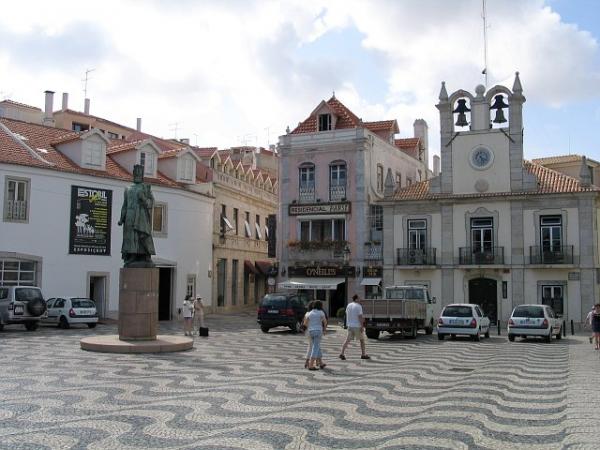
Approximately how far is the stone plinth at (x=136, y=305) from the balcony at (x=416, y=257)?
19.7m

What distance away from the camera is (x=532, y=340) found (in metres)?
26.1

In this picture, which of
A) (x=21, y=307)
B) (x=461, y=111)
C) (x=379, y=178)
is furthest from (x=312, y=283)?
(x=21, y=307)

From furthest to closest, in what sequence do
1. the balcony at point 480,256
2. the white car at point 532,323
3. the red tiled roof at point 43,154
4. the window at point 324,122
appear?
the window at point 324,122
the balcony at point 480,256
the red tiled roof at point 43,154
the white car at point 532,323

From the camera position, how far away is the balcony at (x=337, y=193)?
38500 millimetres

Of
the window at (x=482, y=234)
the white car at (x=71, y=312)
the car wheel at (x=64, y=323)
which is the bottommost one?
the car wheel at (x=64, y=323)

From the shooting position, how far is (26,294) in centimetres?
2648

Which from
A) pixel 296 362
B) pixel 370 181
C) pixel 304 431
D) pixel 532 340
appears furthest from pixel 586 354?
pixel 370 181

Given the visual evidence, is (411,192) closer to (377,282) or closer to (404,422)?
(377,282)

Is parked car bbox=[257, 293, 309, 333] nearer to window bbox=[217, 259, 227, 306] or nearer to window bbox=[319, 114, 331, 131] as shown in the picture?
window bbox=[217, 259, 227, 306]

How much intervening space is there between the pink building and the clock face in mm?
4517

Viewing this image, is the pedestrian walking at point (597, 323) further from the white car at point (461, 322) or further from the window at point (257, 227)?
the window at point (257, 227)

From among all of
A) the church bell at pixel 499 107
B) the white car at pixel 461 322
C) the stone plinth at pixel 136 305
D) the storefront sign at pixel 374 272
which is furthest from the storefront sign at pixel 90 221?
the church bell at pixel 499 107

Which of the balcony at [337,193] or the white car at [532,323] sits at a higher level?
the balcony at [337,193]

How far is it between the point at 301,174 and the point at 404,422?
31.2m
